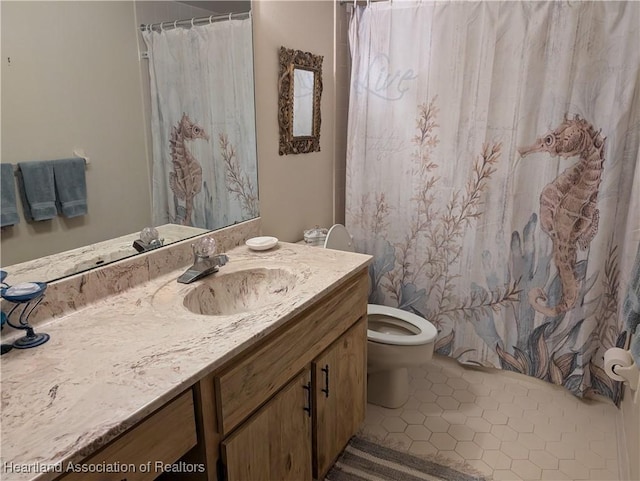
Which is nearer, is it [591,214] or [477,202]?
[591,214]

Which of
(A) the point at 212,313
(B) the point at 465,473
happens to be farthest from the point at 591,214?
(A) the point at 212,313

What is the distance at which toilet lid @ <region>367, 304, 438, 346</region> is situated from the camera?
2.02 m

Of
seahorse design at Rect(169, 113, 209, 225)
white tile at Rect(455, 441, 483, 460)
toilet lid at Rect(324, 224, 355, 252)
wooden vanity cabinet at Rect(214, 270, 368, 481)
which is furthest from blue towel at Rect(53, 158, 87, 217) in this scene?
white tile at Rect(455, 441, 483, 460)

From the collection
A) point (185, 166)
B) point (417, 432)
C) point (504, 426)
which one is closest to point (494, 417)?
point (504, 426)

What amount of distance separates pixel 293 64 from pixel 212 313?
1190 mm

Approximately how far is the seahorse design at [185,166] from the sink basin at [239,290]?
11.0 inches

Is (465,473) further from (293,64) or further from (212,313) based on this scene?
(293,64)

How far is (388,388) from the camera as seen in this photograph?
2170 millimetres

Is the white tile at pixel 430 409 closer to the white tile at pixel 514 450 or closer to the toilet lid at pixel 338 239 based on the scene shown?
the white tile at pixel 514 450

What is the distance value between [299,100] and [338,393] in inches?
51.9

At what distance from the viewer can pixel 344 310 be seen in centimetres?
162

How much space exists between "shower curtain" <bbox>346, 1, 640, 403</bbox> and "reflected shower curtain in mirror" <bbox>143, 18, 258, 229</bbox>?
753mm

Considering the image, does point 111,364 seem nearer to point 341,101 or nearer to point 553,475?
point 553,475

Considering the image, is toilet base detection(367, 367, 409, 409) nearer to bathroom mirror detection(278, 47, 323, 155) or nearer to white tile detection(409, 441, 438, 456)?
white tile detection(409, 441, 438, 456)
